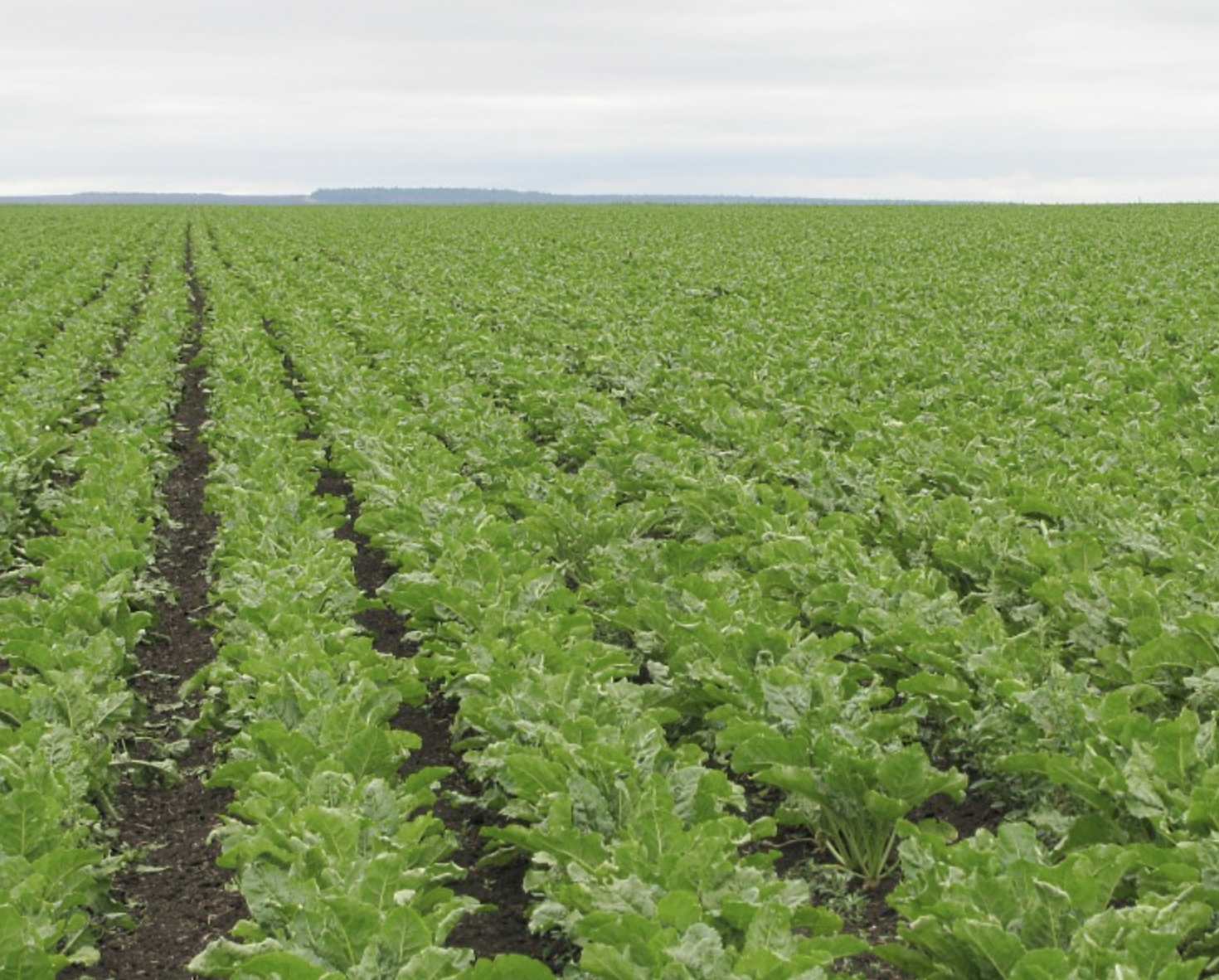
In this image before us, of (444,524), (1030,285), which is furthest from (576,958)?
(1030,285)

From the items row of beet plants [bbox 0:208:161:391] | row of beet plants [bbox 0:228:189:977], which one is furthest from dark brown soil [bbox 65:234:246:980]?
row of beet plants [bbox 0:208:161:391]

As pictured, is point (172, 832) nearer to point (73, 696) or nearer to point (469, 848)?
point (73, 696)

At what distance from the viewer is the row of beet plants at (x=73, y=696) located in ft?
14.6

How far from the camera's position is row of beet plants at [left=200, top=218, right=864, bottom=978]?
369 centimetres

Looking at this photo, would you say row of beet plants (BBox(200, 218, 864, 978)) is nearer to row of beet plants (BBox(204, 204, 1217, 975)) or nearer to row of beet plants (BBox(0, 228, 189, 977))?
row of beet plants (BBox(204, 204, 1217, 975))

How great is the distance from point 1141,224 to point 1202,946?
139 ft

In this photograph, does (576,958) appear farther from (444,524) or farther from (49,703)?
(444,524)

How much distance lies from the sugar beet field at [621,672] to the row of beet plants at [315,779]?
0.02m

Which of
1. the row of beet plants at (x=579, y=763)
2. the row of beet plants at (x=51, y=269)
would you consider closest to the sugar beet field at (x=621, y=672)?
the row of beet plants at (x=579, y=763)

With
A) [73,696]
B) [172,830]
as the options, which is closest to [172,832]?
[172,830]

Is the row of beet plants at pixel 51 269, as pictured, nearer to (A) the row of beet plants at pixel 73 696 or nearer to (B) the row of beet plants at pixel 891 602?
(A) the row of beet plants at pixel 73 696

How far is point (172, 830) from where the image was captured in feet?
19.7

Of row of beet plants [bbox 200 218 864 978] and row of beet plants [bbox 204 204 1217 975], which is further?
row of beet plants [bbox 204 204 1217 975]

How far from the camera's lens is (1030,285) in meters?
24.4
